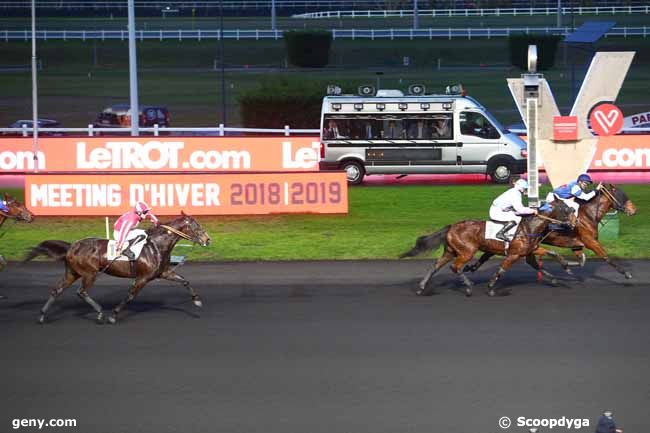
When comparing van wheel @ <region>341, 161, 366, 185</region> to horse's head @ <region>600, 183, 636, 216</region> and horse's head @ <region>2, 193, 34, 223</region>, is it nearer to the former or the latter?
horse's head @ <region>600, 183, 636, 216</region>

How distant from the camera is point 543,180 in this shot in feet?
104

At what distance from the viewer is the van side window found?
3212cm

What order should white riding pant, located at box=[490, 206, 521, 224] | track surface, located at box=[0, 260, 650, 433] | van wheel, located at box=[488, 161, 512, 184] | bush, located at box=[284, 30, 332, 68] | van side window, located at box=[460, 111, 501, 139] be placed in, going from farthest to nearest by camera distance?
bush, located at box=[284, 30, 332, 68]
van wheel, located at box=[488, 161, 512, 184]
van side window, located at box=[460, 111, 501, 139]
white riding pant, located at box=[490, 206, 521, 224]
track surface, located at box=[0, 260, 650, 433]

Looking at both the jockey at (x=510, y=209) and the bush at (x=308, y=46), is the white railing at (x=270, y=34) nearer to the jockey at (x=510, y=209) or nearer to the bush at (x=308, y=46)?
the bush at (x=308, y=46)

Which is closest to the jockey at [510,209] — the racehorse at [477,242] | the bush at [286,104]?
the racehorse at [477,242]

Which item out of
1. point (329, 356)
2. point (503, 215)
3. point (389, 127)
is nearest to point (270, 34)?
point (389, 127)

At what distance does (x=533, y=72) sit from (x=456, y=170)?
13703mm

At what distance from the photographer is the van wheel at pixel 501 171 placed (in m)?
32.5

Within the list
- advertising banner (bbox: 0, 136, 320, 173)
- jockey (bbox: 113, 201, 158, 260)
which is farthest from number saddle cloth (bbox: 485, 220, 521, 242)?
advertising banner (bbox: 0, 136, 320, 173)

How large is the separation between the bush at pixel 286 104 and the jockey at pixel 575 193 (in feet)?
89.2

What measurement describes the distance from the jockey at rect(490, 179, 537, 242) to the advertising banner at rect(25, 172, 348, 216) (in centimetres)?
849

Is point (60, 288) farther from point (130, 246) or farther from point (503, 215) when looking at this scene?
point (503, 215)

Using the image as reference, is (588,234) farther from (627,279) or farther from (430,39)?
(430,39)

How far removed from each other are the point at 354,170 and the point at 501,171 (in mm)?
4242
